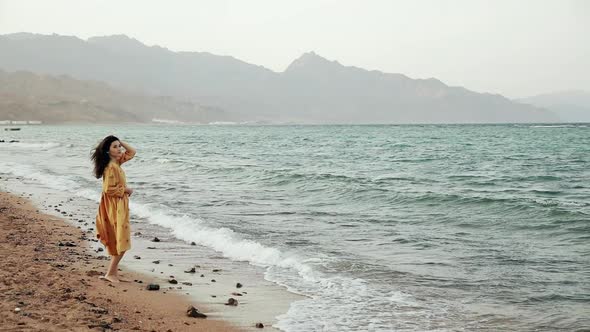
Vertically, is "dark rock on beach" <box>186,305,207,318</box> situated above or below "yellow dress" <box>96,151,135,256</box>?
below

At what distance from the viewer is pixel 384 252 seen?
10.4 m

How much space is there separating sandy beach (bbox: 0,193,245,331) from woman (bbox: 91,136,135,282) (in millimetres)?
469

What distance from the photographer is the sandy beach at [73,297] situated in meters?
5.83

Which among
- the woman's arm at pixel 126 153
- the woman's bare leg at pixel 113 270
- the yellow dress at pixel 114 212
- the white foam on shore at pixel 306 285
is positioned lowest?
the white foam on shore at pixel 306 285

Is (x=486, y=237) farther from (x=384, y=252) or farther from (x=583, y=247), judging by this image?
(x=384, y=252)

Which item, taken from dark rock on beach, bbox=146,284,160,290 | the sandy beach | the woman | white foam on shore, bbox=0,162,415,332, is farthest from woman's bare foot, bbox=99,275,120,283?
white foam on shore, bbox=0,162,415,332

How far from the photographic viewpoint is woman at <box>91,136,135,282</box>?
7.83 meters

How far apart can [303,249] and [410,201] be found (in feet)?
24.1

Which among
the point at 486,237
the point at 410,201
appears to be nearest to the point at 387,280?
the point at 486,237

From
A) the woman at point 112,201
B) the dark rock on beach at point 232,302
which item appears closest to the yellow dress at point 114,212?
the woman at point 112,201

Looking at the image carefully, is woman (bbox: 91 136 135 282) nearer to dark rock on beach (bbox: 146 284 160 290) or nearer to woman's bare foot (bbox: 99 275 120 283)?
woman's bare foot (bbox: 99 275 120 283)

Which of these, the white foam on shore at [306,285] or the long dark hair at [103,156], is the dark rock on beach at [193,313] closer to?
the white foam on shore at [306,285]

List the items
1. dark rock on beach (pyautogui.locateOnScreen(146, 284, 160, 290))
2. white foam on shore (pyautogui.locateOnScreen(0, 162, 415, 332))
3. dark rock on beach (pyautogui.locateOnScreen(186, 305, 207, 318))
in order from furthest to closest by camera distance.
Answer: dark rock on beach (pyautogui.locateOnScreen(146, 284, 160, 290)) < white foam on shore (pyautogui.locateOnScreen(0, 162, 415, 332)) < dark rock on beach (pyautogui.locateOnScreen(186, 305, 207, 318))

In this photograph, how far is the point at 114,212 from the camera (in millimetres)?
7914
